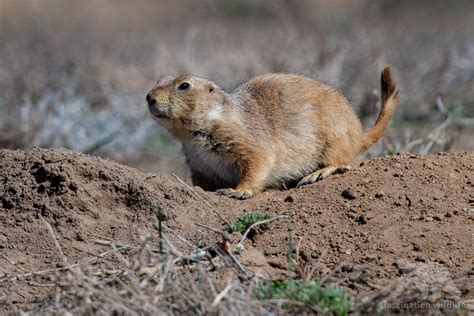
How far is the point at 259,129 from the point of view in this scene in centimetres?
724

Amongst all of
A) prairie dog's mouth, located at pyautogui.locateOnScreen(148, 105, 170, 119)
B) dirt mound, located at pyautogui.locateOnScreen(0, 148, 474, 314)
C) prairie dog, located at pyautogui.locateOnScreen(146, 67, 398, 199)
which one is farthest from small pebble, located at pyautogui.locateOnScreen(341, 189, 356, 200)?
prairie dog's mouth, located at pyautogui.locateOnScreen(148, 105, 170, 119)

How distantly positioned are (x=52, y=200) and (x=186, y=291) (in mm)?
1869

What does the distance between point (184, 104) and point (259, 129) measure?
65 centimetres

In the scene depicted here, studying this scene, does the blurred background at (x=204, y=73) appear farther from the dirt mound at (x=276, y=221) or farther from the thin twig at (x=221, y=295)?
the thin twig at (x=221, y=295)

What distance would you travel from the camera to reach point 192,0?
20797 millimetres

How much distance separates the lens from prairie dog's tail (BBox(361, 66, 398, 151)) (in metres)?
7.73

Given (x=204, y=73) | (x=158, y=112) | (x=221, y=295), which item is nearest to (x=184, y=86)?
(x=158, y=112)

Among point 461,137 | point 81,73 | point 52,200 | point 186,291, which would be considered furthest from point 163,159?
point 186,291

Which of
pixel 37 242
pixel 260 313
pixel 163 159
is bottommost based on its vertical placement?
pixel 163 159

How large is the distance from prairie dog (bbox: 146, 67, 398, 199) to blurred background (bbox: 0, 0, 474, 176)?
Result: 1.73 m

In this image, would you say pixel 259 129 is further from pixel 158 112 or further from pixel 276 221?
pixel 276 221

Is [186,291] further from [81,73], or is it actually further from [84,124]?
[81,73]

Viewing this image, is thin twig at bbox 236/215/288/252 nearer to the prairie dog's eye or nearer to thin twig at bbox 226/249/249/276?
thin twig at bbox 226/249/249/276

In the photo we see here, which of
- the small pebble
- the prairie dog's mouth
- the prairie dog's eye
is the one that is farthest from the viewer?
the prairie dog's eye
